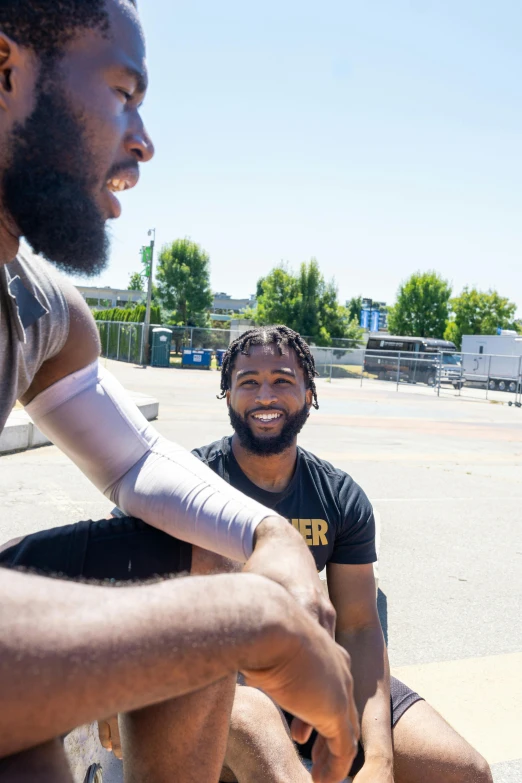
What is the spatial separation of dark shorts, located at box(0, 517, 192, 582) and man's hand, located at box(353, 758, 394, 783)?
80 centimetres

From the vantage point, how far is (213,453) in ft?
9.35

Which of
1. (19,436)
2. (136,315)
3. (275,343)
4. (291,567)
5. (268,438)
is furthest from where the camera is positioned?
(136,315)

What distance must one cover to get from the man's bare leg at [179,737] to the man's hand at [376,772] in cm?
63

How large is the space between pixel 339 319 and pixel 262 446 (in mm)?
45857

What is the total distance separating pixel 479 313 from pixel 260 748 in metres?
58.6

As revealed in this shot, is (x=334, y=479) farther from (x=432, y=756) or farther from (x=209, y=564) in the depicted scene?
(x=209, y=564)

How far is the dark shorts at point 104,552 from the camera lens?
1601 mm

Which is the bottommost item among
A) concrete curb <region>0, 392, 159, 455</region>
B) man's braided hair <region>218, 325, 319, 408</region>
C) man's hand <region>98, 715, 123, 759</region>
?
concrete curb <region>0, 392, 159, 455</region>

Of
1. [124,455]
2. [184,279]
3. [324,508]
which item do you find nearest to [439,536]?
[324,508]

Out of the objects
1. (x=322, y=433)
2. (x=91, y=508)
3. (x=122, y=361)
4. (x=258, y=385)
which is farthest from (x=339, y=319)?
(x=258, y=385)

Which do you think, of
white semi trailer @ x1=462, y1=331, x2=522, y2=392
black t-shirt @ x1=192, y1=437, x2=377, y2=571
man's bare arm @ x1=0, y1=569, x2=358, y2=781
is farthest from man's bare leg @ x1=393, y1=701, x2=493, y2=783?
white semi trailer @ x1=462, y1=331, x2=522, y2=392

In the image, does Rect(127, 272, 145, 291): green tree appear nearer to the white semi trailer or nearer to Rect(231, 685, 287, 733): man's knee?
the white semi trailer

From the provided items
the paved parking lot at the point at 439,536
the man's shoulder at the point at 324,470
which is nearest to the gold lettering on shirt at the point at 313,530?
the man's shoulder at the point at 324,470

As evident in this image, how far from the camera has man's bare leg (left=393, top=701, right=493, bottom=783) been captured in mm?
2146
